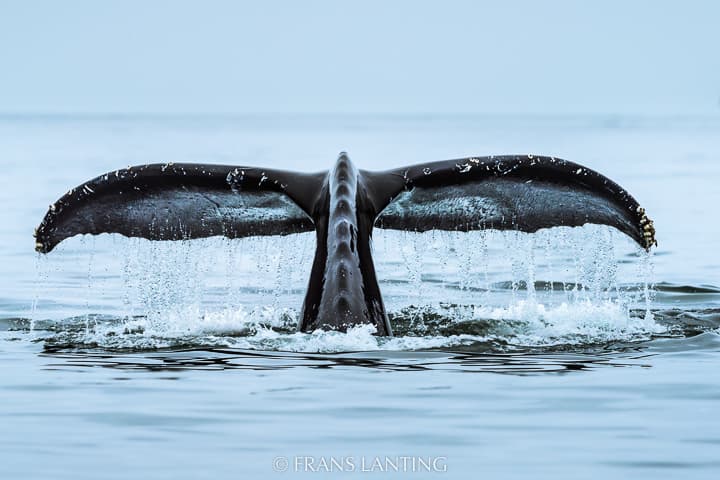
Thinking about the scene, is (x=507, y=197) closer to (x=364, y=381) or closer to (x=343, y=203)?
(x=343, y=203)

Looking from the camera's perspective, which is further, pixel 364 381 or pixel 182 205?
pixel 182 205

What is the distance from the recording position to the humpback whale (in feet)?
33.2

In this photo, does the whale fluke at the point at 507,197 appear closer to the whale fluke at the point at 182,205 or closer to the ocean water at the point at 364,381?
the ocean water at the point at 364,381

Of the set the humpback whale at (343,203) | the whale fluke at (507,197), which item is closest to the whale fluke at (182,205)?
the humpback whale at (343,203)

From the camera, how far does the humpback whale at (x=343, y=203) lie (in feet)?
33.2

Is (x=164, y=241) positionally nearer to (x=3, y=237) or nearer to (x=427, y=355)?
(x=427, y=355)

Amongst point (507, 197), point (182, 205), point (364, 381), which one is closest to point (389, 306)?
point (507, 197)

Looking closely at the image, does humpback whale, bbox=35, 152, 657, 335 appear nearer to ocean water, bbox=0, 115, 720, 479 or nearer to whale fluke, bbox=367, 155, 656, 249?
whale fluke, bbox=367, 155, 656, 249

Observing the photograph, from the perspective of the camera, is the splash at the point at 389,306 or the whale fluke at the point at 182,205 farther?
the splash at the point at 389,306

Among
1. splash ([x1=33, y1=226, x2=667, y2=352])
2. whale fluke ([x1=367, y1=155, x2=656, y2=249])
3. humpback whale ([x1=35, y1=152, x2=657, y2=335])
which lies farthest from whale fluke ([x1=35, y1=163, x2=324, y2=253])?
whale fluke ([x1=367, y1=155, x2=656, y2=249])

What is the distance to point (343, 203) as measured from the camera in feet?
33.6

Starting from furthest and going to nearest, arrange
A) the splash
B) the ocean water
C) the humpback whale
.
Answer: the splash < the humpback whale < the ocean water

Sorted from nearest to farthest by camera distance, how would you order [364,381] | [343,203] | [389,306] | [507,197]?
[364,381], [343,203], [507,197], [389,306]

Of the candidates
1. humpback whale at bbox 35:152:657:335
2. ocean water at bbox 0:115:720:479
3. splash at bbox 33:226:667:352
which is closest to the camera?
ocean water at bbox 0:115:720:479
